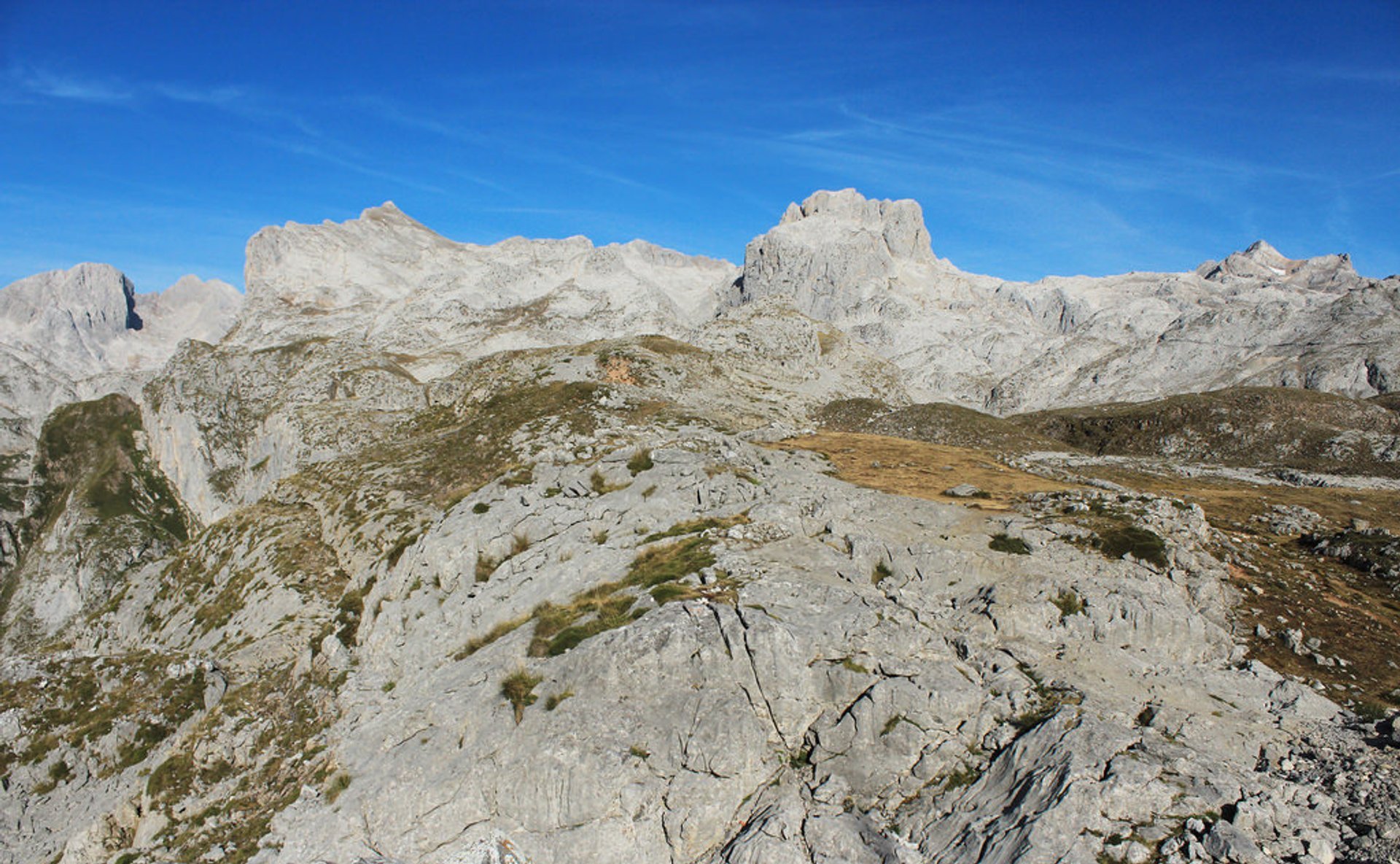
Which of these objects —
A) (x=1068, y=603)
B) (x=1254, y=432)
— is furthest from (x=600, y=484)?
(x=1254, y=432)

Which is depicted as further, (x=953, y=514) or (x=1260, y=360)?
(x=1260, y=360)

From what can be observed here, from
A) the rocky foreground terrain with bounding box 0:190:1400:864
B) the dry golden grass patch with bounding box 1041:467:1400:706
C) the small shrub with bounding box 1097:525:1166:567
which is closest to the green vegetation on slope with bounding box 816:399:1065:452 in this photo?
the rocky foreground terrain with bounding box 0:190:1400:864

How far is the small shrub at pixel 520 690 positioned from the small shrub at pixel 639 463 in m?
12.7

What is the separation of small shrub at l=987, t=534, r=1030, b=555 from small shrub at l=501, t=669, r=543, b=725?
55.8 feet

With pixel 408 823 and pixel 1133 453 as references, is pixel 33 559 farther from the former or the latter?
pixel 1133 453

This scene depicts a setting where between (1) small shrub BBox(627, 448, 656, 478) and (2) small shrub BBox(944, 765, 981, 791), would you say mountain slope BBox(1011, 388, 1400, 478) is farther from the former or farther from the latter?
(2) small shrub BBox(944, 765, 981, 791)

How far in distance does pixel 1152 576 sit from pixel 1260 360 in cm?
22450

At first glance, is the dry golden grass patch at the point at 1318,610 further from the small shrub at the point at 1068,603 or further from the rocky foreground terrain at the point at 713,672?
the small shrub at the point at 1068,603

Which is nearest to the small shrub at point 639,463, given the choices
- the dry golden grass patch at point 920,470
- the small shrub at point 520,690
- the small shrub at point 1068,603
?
the dry golden grass patch at point 920,470

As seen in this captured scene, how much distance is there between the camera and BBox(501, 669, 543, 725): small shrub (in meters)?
18.9

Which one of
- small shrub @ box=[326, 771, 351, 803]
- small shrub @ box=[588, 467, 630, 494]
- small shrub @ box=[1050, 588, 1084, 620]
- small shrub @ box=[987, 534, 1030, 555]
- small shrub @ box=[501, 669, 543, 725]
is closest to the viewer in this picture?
small shrub @ box=[326, 771, 351, 803]

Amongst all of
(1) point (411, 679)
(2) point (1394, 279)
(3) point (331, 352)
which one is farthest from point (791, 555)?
(2) point (1394, 279)

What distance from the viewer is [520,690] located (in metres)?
19.2

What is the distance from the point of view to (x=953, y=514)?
92.8ft
